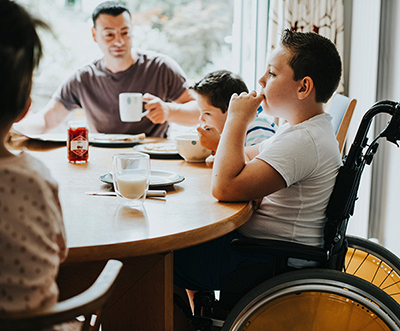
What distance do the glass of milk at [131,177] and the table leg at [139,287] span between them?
14 cm

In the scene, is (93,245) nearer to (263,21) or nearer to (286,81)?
(286,81)

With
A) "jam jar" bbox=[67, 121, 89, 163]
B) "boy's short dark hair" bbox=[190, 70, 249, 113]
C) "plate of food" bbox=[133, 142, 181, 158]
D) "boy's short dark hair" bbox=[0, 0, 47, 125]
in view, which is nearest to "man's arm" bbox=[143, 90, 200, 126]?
"plate of food" bbox=[133, 142, 181, 158]

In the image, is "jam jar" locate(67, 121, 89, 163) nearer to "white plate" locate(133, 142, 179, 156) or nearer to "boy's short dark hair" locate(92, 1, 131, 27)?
"white plate" locate(133, 142, 179, 156)

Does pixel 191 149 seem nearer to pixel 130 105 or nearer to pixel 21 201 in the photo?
pixel 130 105

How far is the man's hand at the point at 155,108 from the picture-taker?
2.15 m

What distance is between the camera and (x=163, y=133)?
2.84 metres

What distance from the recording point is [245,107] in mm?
1252

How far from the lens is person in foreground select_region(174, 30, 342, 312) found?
1158mm

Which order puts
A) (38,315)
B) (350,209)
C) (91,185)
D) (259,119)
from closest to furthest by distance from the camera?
(38,315) → (350,209) → (91,185) → (259,119)

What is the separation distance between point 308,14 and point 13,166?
107 inches

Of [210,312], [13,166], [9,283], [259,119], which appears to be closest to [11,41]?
[13,166]

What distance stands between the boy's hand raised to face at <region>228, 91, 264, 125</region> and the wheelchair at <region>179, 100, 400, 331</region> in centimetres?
28

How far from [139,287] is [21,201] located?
0.60 m

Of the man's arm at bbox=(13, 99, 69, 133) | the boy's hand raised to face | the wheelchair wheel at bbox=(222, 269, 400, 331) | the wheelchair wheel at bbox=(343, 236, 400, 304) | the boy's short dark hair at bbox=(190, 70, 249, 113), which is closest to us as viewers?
the wheelchair wheel at bbox=(222, 269, 400, 331)
